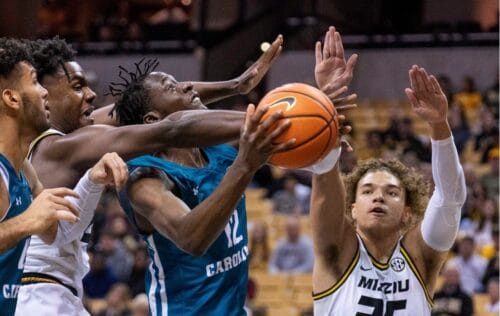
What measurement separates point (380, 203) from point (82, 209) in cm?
137

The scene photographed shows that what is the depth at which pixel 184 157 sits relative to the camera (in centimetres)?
516

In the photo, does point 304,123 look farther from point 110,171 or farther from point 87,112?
point 87,112

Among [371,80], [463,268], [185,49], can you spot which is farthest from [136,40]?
[463,268]

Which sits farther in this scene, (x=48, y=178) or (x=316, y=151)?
(x=48, y=178)

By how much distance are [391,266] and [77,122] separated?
1632 millimetres

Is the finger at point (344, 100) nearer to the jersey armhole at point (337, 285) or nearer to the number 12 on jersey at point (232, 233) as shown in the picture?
the number 12 on jersey at point (232, 233)

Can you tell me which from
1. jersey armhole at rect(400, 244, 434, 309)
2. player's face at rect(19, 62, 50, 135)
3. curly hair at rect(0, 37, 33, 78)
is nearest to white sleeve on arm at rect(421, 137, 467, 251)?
jersey armhole at rect(400, 244, 434, 309)

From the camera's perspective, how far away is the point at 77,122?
5.51 m

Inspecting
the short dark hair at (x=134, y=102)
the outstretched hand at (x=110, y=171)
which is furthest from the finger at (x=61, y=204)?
the short dark hair at (x=134, y=102)

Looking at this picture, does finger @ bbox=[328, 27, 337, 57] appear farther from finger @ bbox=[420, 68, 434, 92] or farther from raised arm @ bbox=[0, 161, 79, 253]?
raised arm @ bbox=[0, 161, 79, 253]

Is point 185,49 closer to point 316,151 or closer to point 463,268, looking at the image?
point 463,268

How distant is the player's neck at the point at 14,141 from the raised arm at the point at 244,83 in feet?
4.64

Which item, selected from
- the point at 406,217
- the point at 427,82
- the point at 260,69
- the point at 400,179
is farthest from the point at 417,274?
the point at 260,69

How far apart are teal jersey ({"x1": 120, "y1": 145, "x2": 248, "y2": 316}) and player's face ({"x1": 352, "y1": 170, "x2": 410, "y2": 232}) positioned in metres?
Result: 0.63
